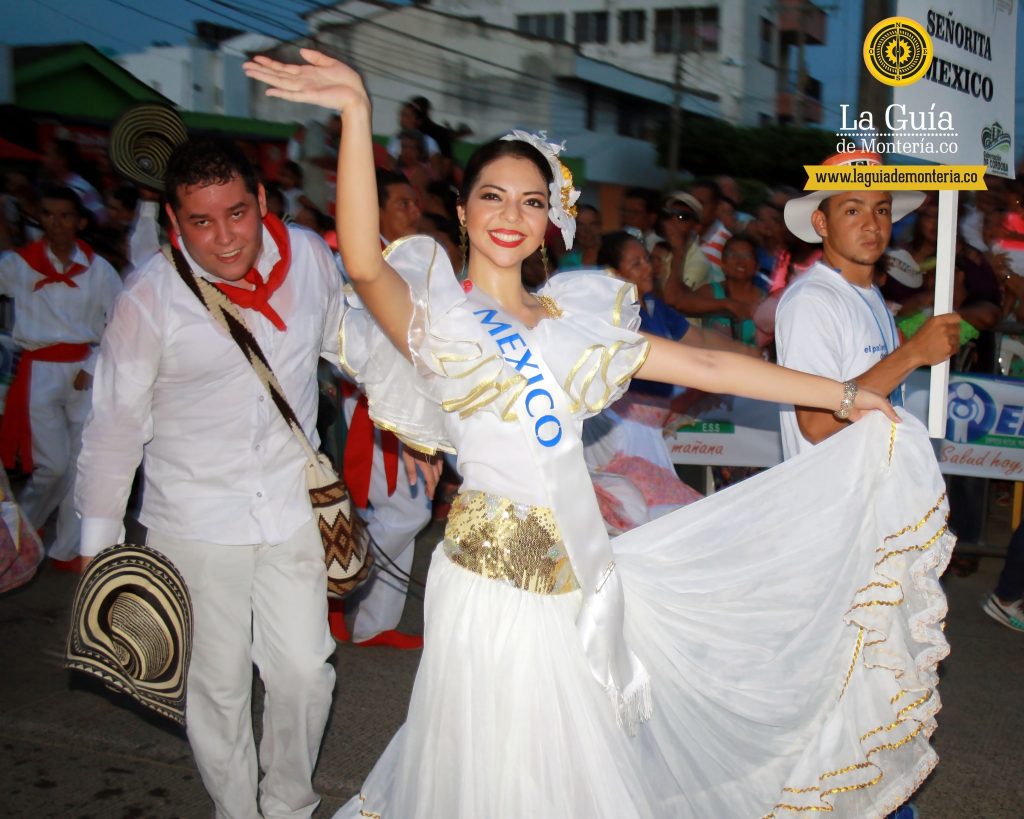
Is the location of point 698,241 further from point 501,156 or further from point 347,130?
point 347,130

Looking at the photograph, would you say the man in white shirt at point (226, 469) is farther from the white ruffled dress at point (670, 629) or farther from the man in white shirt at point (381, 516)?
the man in white shirt at point (381, 516)

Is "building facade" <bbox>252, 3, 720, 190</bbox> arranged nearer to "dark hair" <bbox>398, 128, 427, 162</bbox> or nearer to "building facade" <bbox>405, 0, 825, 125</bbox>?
"building facade" <bbox>405, 0, 825, 125</bbox>

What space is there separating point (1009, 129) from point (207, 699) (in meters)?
3.33

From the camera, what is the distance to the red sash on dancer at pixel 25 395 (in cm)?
745

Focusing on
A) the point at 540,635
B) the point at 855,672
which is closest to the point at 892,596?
the point at 855,672

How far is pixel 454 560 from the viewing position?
3.03 metres

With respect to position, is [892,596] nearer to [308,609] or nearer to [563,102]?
[308,609]

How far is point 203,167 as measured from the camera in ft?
11.7

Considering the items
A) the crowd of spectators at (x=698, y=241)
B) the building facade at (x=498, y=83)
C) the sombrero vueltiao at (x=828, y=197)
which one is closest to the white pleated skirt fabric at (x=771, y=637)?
the sombrero vueltiao at (x=828, y=197)

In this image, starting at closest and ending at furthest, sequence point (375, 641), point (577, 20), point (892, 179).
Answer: point (892, 179)
point (375, 641)
point (577, 20)

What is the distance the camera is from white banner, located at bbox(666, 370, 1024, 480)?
273 inches

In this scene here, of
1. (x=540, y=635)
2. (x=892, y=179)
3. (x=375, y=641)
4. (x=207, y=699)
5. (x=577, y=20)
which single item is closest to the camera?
(x=540, y=635)

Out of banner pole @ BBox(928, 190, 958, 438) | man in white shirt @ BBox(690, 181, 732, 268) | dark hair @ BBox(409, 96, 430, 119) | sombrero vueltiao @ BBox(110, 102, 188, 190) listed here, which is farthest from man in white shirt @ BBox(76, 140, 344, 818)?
dark hair @ BBox(409, 96, 430, 119)

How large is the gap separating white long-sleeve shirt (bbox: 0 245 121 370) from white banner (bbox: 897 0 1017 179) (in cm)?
539
